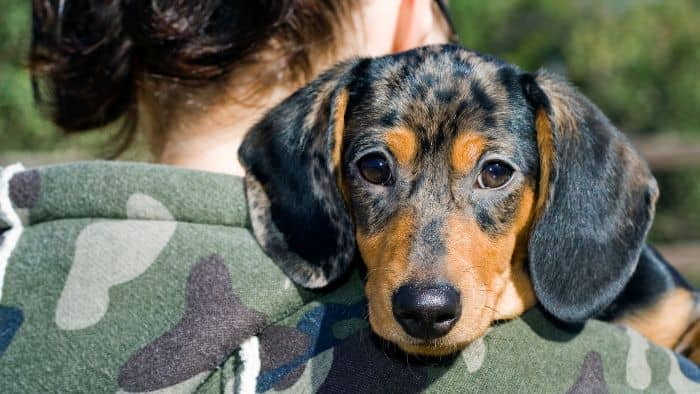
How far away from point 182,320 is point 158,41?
1.05 metres

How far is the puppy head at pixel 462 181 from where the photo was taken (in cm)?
244

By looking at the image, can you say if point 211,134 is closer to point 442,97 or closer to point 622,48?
point 442,97

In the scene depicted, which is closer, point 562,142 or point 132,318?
point 132,318


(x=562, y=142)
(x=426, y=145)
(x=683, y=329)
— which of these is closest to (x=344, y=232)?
(x=426, y=145)

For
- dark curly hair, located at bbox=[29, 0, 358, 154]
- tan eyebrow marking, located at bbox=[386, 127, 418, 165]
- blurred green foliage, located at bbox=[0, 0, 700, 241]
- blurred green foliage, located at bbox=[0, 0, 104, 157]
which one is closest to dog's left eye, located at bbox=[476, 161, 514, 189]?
tan eyebrow marking, located at bbox=[386, 127, 418, 165]

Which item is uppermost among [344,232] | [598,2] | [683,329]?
[344,232]

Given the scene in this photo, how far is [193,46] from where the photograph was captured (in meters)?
2.59

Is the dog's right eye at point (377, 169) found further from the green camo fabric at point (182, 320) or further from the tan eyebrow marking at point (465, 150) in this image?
the green camo fabric at point (182, 320)

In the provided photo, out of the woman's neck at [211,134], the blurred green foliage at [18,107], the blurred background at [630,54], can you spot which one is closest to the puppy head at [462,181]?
the woman's neck at [211,134]

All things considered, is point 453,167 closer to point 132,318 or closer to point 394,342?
point 394,342

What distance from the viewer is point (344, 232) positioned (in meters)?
2.58

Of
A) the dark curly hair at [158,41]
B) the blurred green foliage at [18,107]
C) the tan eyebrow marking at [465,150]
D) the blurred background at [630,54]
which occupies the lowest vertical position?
the blurred background at [630,54]

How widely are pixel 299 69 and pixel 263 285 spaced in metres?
1.10

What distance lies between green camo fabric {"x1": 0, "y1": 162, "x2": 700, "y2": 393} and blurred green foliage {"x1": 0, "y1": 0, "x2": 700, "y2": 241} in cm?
962
